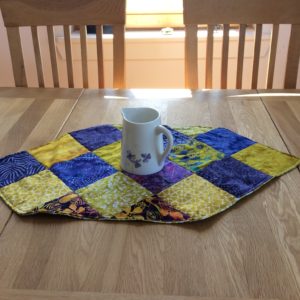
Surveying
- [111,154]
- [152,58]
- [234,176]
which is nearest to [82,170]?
[111,154]

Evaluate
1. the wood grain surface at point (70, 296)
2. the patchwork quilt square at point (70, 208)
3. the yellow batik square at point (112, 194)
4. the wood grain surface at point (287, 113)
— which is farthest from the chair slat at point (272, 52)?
the wood grain surface at point (70, 296)

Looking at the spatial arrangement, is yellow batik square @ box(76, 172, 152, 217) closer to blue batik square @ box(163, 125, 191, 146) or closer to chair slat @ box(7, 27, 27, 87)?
blue batik square @ box(163, 125, 191, 146)

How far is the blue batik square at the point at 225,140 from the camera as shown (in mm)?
956

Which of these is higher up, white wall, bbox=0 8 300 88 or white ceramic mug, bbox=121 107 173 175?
white ceramic mug, bbox=121 107 173 175

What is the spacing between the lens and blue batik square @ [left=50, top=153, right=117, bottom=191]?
83 cm

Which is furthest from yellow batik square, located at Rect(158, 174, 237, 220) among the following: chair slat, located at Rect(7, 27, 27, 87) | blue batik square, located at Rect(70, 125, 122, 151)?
chair slat, located at Rect(7, 27, 27, 87)

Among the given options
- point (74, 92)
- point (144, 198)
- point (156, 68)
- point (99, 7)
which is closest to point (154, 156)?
point (144, 198)

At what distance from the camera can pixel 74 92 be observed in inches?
51.9

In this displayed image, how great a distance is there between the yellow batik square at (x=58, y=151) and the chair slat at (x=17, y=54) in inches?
21.3

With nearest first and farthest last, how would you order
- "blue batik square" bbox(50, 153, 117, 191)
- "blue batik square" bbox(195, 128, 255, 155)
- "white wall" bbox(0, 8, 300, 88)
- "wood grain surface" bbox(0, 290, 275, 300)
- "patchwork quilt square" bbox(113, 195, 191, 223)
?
"wood grain surface" bbox(0, 290, 275, 300), "patchwork quilt square" bbox(113, 195, 191, 223), "blue batik square" bbox(50, 153, 117, 191), "blue batik square" bbox(195, 128, 255, 155), "white wall" bbox(0, 8, 300, 88)

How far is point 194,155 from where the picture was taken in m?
0.93

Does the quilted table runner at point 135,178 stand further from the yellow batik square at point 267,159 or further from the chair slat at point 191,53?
the chair slat at point 191,53

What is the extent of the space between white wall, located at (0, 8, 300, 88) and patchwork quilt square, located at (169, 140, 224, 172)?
1.66 m

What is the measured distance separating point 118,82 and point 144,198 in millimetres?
747
